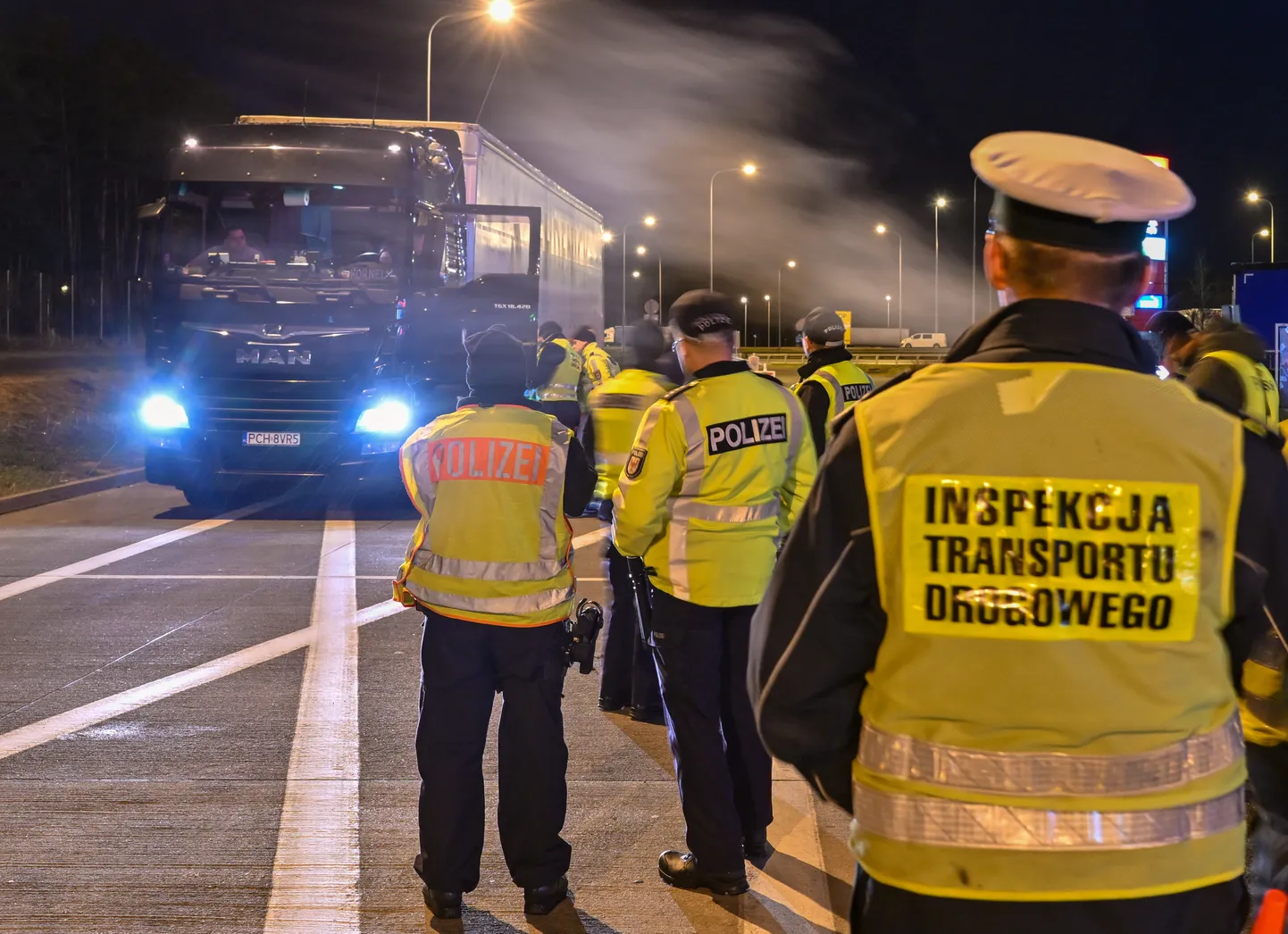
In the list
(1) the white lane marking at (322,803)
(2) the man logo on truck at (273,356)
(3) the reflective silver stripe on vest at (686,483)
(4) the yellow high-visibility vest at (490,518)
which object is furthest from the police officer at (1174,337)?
(2) the man logo on truck at (273,356)

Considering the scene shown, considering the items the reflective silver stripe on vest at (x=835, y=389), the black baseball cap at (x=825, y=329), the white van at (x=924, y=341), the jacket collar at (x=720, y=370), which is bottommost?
the reflective silver stripe on vest at (x=835, y=389)

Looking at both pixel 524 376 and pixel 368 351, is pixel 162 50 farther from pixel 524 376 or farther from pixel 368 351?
pixel 524 376

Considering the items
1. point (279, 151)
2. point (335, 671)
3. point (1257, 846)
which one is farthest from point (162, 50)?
point (1257, 846)

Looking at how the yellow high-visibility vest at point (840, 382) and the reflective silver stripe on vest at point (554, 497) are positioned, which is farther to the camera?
→ the yellow high-visibility vest at point (840, 382)

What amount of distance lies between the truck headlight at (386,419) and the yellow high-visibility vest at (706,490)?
9.93 meters

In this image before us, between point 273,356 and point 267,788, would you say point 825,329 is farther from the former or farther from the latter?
point 273,356

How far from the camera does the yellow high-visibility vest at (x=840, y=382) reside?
799 centimetres

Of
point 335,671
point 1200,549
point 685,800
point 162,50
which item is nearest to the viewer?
point 1200,549

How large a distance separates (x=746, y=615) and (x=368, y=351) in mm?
10136

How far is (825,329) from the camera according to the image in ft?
26.9

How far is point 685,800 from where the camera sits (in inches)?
194

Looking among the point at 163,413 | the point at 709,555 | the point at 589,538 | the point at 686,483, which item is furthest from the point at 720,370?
the point at 163,413

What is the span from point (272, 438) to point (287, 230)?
6.92ft

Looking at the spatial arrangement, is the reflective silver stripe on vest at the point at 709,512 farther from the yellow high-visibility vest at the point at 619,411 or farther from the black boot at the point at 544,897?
the yellow high-visibility vest at the point at 619,411
